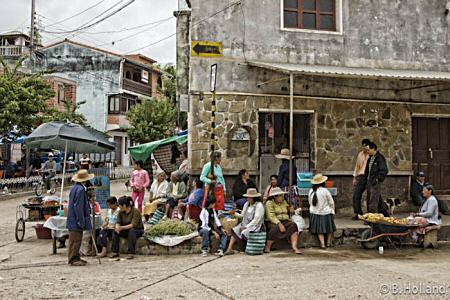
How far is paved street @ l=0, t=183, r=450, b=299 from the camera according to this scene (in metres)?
6.29

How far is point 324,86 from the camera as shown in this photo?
1215cm

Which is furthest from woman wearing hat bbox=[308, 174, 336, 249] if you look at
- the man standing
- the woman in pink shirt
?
the woman in pink shirt

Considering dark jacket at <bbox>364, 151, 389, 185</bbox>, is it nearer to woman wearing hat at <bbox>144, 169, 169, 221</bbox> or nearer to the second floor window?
the second floor window

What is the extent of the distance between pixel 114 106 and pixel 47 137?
2942cm

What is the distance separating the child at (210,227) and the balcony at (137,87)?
31.5 meters

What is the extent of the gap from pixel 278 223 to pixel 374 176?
293cm

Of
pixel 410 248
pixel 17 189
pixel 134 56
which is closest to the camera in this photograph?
pixel 410 248

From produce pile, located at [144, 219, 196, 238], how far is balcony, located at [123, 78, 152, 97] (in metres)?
31.4

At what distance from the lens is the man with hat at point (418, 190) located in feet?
40.2

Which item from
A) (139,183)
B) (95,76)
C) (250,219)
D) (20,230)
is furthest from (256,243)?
(95,76)

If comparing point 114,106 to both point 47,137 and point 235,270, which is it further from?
point 235,270

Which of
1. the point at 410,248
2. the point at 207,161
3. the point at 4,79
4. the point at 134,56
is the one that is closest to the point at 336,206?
the point at 410,248

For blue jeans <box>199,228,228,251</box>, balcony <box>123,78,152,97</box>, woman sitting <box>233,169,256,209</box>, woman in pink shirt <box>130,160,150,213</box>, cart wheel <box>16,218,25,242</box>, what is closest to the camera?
blue jeans <box>199,228,228,251</box>

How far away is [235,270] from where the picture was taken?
7.61 metres
